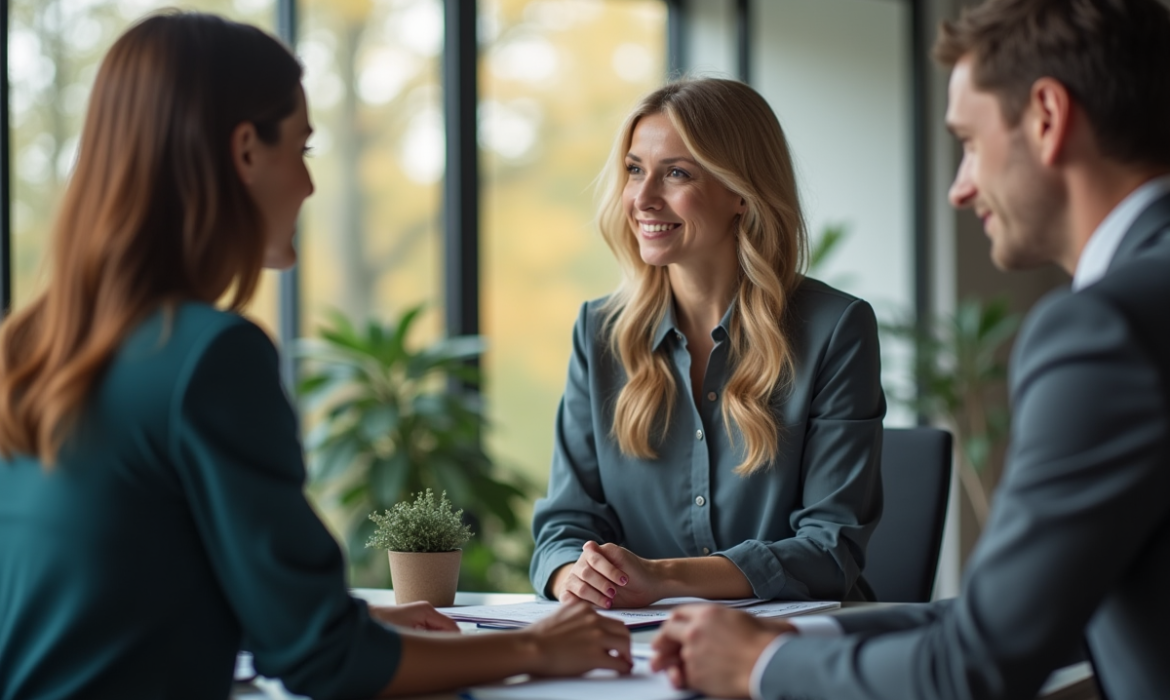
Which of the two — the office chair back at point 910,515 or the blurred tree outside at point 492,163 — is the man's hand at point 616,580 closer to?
the office chair back at point 910,515

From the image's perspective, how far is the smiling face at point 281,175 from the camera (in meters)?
1.33

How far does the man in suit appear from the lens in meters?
1.12

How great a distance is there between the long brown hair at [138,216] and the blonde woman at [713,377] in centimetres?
96

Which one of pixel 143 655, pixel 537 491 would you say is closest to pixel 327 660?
pixel 143 655

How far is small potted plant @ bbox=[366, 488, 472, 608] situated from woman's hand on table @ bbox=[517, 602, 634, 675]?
0.43 metres

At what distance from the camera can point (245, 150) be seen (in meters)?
1.31

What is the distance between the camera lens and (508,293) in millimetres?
4820

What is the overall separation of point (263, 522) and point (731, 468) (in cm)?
113

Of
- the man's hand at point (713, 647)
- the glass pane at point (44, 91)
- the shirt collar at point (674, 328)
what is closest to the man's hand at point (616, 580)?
the man's hand at point (713, 647)

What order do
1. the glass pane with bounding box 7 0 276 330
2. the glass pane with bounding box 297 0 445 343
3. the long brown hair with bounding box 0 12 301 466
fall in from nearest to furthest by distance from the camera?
the long brown hair with bounding box 0 12 301 466 < the glass pane with bounding box 7 0 276 330 < the glass pane with bounding box 297 0 445 343

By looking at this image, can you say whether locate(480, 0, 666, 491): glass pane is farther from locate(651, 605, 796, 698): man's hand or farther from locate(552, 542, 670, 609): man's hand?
locate(651, 605, 796, 698): man's hand

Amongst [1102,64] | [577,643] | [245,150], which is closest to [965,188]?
[1102,64]

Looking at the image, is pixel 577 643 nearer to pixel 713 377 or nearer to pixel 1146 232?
pixel 1146 232

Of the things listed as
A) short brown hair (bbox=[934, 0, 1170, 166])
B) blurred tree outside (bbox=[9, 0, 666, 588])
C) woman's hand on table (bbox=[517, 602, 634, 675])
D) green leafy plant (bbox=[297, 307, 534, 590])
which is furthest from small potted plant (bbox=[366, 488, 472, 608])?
blurred tree outside (bbox=[9, 0, 666, 588])
